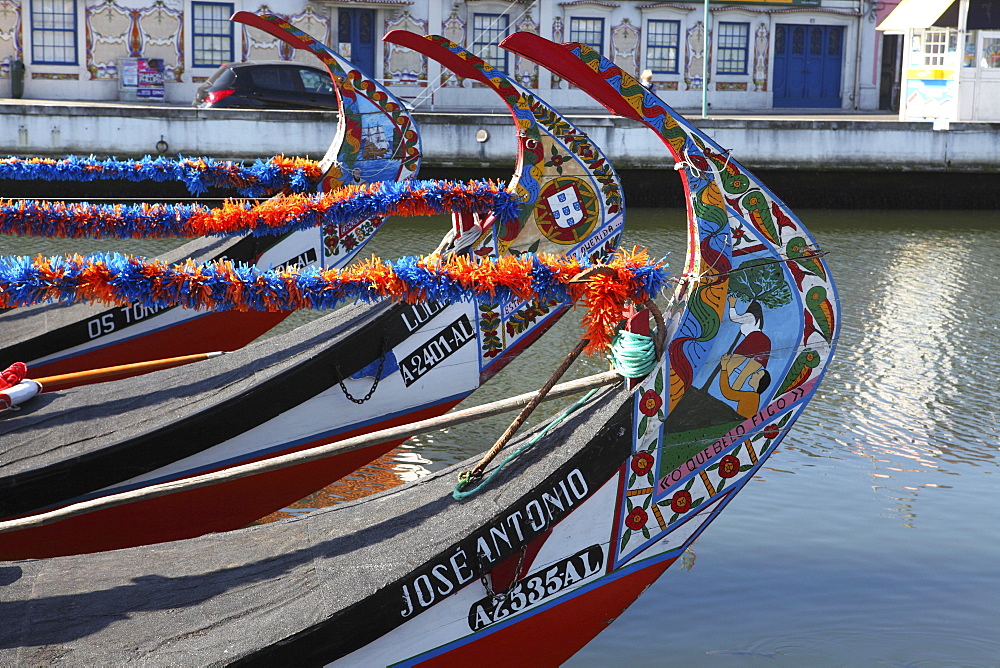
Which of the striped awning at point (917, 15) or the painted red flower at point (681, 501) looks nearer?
the painted red flower at point (681, 501)

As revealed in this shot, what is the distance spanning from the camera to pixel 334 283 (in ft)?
14.1

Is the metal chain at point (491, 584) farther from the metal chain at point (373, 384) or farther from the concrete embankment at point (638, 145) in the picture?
the concrete embankment at point (638, 145)

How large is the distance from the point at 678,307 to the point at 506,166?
551 inches

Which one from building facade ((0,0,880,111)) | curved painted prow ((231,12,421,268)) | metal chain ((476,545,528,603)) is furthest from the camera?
building facade ((0,0,880,111))

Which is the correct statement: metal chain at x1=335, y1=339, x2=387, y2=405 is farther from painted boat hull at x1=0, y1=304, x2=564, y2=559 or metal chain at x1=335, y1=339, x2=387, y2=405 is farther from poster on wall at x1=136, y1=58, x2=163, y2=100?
poster on wall at x1=136, y1=58, x2=163, y2=100

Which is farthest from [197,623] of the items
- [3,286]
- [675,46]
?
[675,46]

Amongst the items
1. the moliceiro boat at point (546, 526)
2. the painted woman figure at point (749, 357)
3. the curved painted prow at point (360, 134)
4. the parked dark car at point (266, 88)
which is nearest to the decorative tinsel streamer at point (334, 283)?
the moliceiro boat at point (546, 526)

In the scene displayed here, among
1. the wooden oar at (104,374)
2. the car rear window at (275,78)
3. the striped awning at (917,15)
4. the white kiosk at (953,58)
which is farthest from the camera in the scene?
the car rear window at (275,78)

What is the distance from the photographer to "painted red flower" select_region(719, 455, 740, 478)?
4344 mm

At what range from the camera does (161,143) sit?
56.6 ft

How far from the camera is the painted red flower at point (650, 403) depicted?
4.11 m

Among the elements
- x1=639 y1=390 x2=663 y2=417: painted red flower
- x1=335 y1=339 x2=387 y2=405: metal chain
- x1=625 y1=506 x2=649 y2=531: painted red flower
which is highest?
x1=639 y1=390 x2=663 y2=417: painted red flower

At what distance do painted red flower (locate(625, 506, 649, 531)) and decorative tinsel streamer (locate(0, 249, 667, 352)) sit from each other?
0.60 meters

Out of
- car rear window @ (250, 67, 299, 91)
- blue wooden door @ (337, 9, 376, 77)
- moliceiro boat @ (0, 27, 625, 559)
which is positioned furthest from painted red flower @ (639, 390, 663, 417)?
blue wooden door @ (337, 9, 376, 77)
